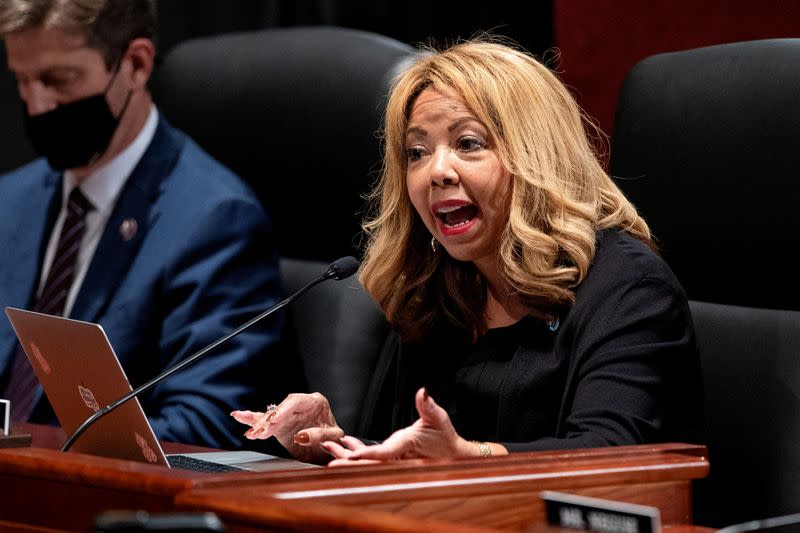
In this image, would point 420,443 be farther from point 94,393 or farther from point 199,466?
point 94,393

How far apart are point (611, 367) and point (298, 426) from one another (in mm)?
413

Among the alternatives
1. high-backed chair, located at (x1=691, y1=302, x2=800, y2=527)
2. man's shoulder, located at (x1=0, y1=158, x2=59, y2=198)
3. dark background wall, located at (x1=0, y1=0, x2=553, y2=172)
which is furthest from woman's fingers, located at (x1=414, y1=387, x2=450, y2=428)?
man's shoulder, located at (x1=0, y1=158, x2=59, y2=198)

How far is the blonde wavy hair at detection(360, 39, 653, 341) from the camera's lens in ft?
5.73

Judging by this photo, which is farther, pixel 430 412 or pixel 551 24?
pixel 551 24

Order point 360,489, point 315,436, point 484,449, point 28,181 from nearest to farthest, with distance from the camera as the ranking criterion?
1. point 360,489
2. point 484,449
3. point 315,436
4. point 28,181

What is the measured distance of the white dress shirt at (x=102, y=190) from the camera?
7.68 feet

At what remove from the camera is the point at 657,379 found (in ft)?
5.19

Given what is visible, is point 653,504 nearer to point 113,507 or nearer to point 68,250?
point 113,507

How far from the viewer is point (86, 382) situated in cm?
150

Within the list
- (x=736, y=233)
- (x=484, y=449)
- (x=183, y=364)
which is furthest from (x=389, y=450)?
(x=736, y=233)

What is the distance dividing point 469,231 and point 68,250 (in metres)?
0.90

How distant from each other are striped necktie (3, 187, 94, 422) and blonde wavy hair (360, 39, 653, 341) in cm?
68

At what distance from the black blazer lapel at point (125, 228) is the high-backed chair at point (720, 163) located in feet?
2.88

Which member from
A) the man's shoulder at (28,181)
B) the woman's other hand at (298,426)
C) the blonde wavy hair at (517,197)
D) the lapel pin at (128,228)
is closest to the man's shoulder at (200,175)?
the lapel pin at (128,228)
